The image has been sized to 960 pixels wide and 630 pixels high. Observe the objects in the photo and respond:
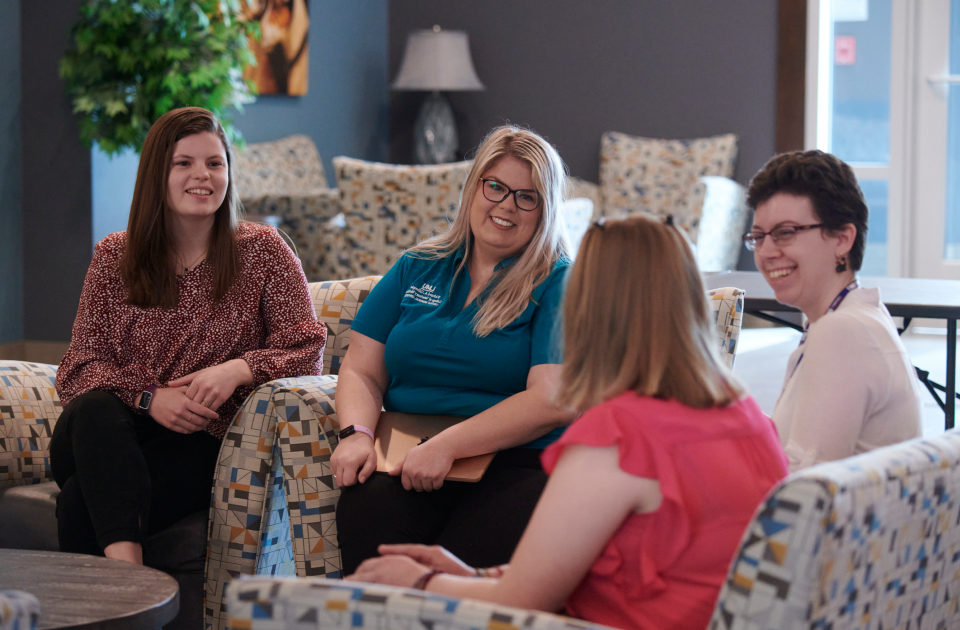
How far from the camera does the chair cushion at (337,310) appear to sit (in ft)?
7.34

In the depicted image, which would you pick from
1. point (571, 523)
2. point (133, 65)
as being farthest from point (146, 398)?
point (133, 65)

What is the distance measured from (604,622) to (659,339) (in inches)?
12.6

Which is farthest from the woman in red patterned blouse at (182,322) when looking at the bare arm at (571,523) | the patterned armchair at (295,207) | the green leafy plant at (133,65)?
the patterned armchair at (295,207)

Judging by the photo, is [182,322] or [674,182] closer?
[182,322]

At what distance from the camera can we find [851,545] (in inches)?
33.8

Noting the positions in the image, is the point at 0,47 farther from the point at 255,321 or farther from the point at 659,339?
the point at 659,339

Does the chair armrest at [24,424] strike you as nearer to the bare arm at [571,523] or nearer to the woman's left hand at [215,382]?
the woman's left hand at [215,382]

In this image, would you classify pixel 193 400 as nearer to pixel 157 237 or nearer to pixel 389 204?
pixel 157 237

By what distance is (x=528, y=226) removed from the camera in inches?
72.4

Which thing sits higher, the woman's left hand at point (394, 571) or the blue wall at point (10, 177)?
the blue wall at point (10, 177)

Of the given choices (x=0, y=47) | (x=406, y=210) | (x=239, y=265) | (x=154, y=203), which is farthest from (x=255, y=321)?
(x=0, y=47)

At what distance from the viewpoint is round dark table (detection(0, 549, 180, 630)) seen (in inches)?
48.2

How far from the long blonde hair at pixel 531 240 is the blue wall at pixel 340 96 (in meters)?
3.94

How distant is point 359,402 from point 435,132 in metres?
4.97
